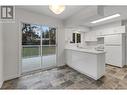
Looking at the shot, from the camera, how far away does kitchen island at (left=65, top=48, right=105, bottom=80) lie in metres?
3.01

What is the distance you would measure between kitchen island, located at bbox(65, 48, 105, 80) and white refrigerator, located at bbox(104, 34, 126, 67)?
1.80 m

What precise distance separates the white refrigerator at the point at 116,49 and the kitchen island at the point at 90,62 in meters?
1.80

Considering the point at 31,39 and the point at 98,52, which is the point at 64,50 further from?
the point at 98,52

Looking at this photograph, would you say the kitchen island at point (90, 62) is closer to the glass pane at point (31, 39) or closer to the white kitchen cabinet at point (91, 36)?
the glass pane at point (31, 39)

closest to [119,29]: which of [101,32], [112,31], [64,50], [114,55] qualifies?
[112,31]

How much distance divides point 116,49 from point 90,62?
7.58ft

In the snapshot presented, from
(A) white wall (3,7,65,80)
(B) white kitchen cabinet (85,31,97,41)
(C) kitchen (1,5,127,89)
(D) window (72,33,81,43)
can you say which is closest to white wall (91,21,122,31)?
(C) kitchen (1,5,127,89)

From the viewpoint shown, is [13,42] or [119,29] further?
[119,29]

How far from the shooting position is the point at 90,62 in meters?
3.19

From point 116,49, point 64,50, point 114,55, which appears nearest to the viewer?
point 116,49

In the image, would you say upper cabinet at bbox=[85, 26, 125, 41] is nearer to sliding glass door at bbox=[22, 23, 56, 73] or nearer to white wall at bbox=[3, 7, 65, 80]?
sliding glass door at bbox=[22, 23, 56, 73]

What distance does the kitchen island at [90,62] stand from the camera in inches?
119

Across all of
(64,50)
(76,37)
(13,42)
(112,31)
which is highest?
(112,31)

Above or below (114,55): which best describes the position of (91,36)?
above
